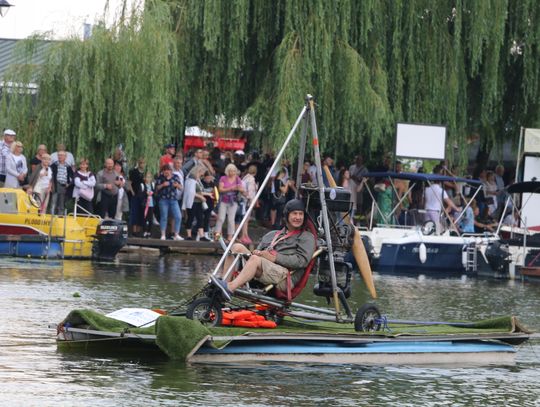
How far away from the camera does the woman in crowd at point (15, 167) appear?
29297 mm

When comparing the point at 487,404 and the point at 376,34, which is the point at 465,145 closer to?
the point at 376,34

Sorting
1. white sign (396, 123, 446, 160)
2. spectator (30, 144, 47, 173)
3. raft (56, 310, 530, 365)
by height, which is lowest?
raft (56, 310, 530, 365)

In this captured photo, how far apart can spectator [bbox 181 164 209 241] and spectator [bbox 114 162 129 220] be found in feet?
5.39

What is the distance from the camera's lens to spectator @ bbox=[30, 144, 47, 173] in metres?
29.5

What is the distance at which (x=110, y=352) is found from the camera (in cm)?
1557

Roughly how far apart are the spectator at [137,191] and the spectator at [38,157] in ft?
7.31

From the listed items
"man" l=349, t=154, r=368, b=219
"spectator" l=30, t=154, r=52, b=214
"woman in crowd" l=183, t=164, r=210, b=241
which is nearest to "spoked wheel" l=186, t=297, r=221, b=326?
"spectator" l=30, t=154, r=52, b=214

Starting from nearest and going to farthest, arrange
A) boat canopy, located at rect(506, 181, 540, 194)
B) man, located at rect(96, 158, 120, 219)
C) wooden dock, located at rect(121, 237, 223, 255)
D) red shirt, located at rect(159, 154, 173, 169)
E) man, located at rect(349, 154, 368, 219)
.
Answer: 1. man, located at rect(96, 158, 120, 219)
2. red shirt, located at rect(159, 154, 173, 169)
3. wooden dock, located at rect(121, 237, 223, 255)
4. boat canopy, located at rect(506, 181, 540, 194)
5. man, located at rect(349, 154, 368, 219)

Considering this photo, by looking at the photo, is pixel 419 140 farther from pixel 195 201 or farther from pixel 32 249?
pixel 32 249

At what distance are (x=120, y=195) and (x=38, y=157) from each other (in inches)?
95.4

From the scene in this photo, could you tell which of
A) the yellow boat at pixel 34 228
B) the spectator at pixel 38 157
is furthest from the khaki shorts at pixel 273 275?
the spectator at pixel 38 157

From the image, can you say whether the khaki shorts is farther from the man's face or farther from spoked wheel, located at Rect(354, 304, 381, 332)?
spoked wheel, located at Rect(354, 304, 381, 332)

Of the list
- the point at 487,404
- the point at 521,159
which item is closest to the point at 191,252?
the point at 521,159

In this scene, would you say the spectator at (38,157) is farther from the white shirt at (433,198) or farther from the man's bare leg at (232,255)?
the man's bare leg at (232,255)
